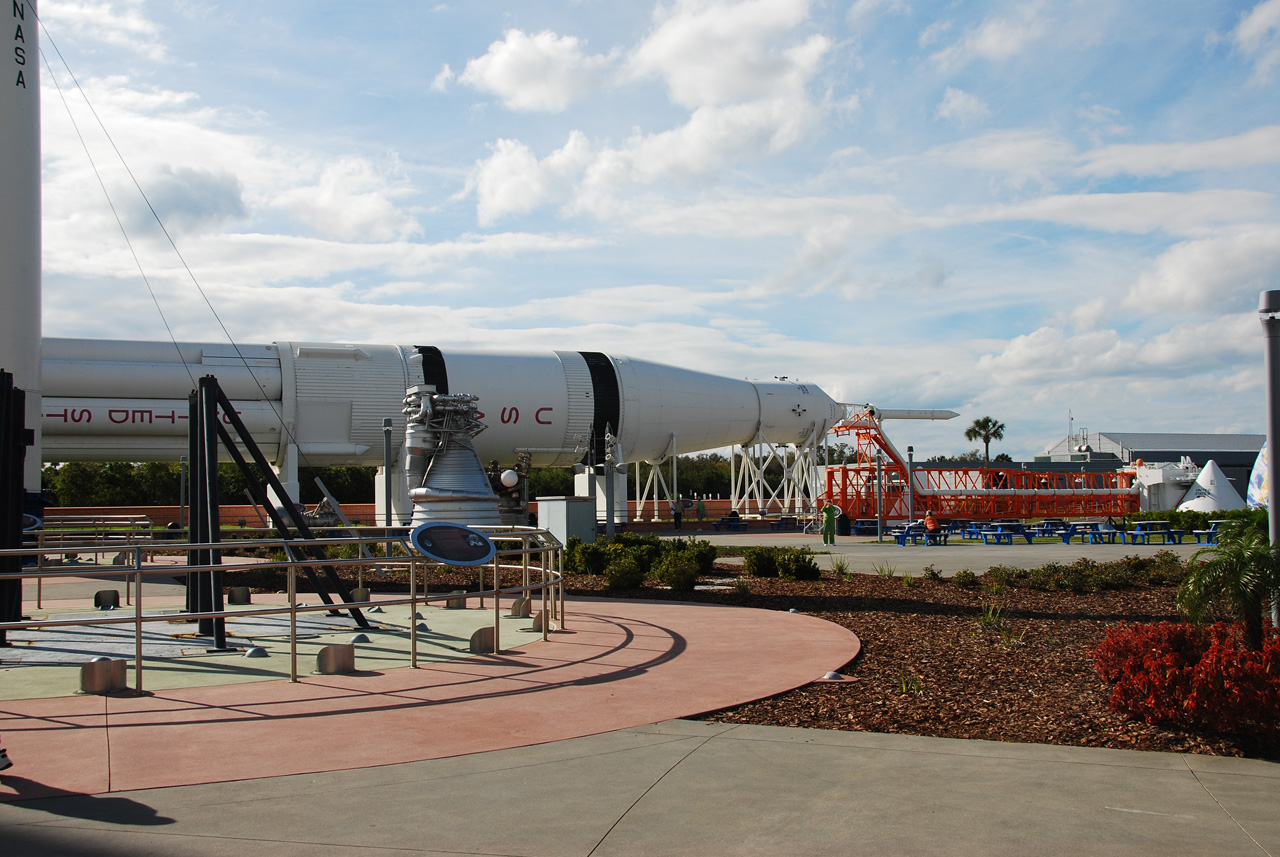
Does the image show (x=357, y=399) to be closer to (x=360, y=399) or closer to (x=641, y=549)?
(x=360, y=399)

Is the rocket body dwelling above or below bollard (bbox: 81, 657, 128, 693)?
above

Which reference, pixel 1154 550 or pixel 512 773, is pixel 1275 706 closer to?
pixel 512 773

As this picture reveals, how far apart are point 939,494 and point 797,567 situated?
28101 mm

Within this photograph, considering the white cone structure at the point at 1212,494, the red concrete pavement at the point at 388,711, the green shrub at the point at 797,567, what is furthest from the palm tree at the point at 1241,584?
the white cone structure at the point at 1212,494

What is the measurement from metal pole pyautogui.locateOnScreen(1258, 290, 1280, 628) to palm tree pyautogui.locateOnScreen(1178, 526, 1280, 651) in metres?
0.27

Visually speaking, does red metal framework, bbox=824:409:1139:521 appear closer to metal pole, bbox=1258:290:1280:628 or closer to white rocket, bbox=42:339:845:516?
white rocket, bbox=42:339:845:516

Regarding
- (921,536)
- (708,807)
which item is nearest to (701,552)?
(708,807)

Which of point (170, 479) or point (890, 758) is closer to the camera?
point (890, 758)

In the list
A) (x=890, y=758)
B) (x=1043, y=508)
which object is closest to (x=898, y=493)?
(x=1043, y=508)

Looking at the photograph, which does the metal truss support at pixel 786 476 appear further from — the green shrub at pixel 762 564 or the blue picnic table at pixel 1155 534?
the green shrub at pixel 762 564

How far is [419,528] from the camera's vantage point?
31.5ft

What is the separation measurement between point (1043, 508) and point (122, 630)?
42.5 m

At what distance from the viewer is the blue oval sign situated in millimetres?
9258

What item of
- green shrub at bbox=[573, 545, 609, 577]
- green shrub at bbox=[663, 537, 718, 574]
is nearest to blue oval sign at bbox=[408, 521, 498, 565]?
green shrub at bbox=[663, 537, 718, 574]
